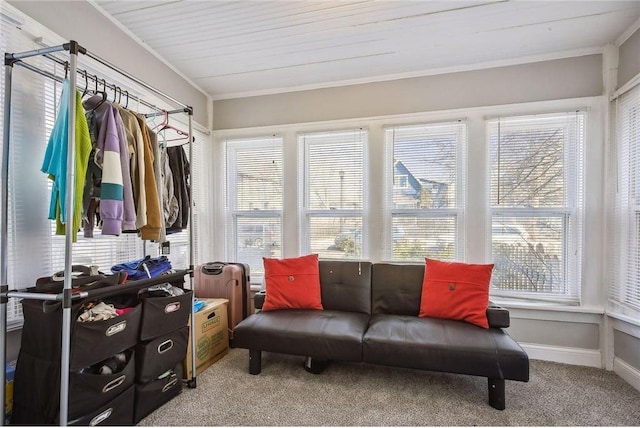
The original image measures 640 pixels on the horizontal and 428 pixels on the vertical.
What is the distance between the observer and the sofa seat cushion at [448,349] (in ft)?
6.05

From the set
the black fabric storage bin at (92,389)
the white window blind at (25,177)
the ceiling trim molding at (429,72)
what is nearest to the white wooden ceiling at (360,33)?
the ceiling trim molding at (429,72)

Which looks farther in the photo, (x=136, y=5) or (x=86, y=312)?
(x=136, y=5)

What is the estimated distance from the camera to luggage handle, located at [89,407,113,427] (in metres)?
1.51

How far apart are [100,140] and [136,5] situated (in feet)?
3.56

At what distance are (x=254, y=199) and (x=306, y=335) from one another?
1716 mm

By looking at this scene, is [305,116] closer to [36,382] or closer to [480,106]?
[480,106]

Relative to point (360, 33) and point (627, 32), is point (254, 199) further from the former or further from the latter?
point (627, 32)

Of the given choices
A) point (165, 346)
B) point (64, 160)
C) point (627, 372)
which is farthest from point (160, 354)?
point (627, 372)

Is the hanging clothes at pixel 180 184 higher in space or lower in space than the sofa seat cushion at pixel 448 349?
higher

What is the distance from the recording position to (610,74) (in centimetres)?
245

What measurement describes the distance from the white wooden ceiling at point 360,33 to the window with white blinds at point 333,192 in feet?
2.19

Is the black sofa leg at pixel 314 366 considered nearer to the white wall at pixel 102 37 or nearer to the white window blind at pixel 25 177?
the white window blind at pixel 25 177

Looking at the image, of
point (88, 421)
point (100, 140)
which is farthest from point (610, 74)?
point (88, 421)

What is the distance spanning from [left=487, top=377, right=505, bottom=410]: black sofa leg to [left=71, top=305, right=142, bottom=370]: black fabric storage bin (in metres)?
2.16
